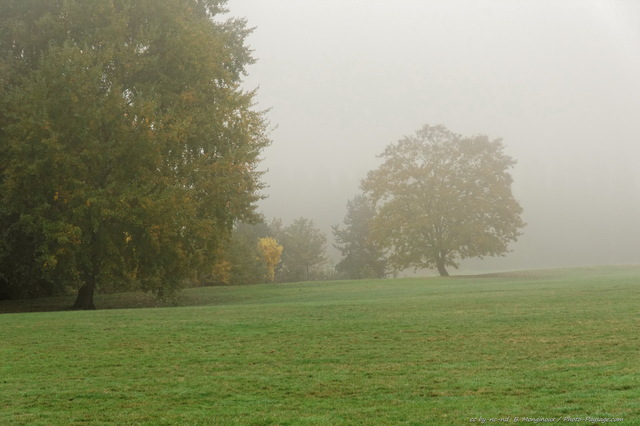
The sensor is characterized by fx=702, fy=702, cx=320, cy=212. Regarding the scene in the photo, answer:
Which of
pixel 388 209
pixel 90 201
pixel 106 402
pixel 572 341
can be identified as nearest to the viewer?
pixel 106 402

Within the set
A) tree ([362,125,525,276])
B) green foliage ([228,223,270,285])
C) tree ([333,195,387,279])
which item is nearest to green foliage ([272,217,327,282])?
tree ([333,195,387,279])

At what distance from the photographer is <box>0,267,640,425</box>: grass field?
927cm

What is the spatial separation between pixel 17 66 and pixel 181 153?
924 centimetres

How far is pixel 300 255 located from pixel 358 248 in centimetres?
1251

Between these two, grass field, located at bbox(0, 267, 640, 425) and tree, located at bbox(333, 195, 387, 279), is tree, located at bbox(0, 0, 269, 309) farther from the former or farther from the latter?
tree, located at bbox(333, 195, 387, 279)

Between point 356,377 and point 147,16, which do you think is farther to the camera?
point 147,16

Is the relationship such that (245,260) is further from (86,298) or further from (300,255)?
(86,298)

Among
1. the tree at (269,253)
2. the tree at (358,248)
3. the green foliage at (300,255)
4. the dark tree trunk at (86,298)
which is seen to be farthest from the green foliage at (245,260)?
the dark tree trunk at (86,298)

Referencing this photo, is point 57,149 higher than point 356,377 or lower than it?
higher

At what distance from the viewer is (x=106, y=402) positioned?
10.3 meters

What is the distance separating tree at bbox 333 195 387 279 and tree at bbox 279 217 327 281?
23.5 ft

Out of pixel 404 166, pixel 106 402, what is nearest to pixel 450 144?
pixel 404 166

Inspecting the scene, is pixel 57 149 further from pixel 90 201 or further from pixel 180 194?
pixel 180 194

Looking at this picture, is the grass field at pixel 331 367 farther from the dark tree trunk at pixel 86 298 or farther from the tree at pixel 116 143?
the dark tree trunk at pixel 86 298
